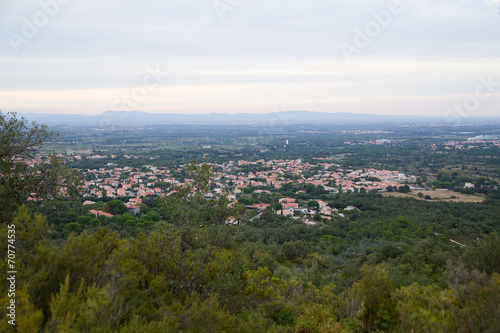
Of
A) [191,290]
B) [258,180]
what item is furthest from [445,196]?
[191,290]

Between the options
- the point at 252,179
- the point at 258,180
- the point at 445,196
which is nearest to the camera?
the point at 445,196

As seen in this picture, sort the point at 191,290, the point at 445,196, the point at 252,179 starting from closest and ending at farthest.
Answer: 1. the point at 191,290
2. the point at 445,196
3. the point at 252,179

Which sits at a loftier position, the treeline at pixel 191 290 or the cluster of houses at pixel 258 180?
the treeline at pixel 191 290

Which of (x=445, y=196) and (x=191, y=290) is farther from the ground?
(x=191, y=290)

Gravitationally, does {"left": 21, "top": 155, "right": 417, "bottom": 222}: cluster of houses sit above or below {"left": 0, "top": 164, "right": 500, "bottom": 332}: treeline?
below

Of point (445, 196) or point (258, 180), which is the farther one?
point (258, 180)

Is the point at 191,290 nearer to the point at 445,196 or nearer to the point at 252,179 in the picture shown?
the point at 445,196

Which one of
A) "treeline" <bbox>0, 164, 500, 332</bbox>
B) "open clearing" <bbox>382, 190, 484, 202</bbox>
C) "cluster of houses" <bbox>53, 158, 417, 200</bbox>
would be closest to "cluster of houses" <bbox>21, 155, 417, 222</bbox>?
"cluster of houses" <bbox>53, 158, 417, 200</bbox>

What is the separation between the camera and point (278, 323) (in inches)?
270

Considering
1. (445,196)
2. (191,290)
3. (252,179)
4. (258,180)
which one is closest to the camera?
(191,290)

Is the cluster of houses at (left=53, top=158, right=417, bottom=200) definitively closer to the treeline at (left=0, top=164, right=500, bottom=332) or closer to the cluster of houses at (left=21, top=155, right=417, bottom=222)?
the cluster of houses at (left=21, top=155, right=417, bottom=222)

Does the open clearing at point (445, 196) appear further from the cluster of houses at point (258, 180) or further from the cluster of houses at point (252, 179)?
the cluster of houses at point (252, 179)

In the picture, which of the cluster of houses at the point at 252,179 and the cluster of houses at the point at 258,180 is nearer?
the cluster of houses at the point at 258,180

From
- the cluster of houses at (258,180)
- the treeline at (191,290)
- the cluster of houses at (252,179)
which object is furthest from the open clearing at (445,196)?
the treeline at (191,290)
